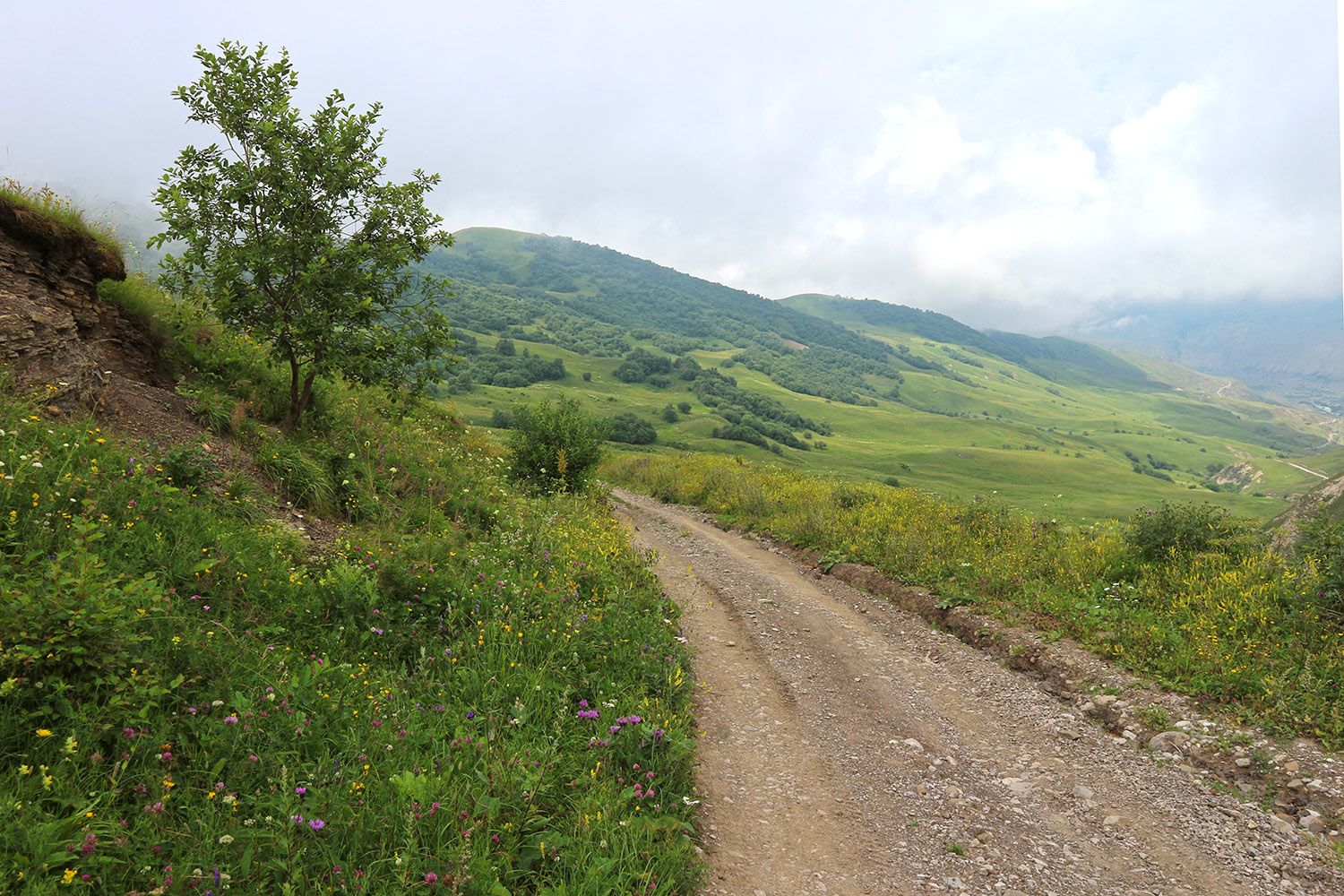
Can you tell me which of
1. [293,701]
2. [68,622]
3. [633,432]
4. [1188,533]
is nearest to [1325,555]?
[1188,533]

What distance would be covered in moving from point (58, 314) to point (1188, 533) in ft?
62.2

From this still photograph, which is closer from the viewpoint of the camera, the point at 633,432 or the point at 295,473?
the point at 295,473

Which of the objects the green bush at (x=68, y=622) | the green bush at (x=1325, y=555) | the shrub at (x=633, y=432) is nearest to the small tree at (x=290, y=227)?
the green bush at (x=68, y=622)

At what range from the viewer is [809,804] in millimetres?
6316

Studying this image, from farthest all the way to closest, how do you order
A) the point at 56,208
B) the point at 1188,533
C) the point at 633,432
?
the point at 633,432 → the point at 1188,533 → the point at 56,208

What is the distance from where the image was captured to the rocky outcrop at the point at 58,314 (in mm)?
7492

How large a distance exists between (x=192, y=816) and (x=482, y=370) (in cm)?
20458

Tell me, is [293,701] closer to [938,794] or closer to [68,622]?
[68,622]

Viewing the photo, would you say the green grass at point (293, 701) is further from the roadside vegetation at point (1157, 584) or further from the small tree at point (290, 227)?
the roadside vegetation at point (1157, 584)

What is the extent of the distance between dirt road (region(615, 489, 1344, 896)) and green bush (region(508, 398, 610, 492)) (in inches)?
490

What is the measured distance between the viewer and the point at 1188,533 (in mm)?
11812

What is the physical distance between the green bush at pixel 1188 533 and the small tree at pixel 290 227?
14.8m

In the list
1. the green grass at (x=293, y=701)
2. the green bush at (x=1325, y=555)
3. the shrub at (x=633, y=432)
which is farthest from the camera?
the shrub at (x=633, y=432)

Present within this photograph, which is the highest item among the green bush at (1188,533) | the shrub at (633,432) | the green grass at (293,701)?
the green bush at (1188,533)
